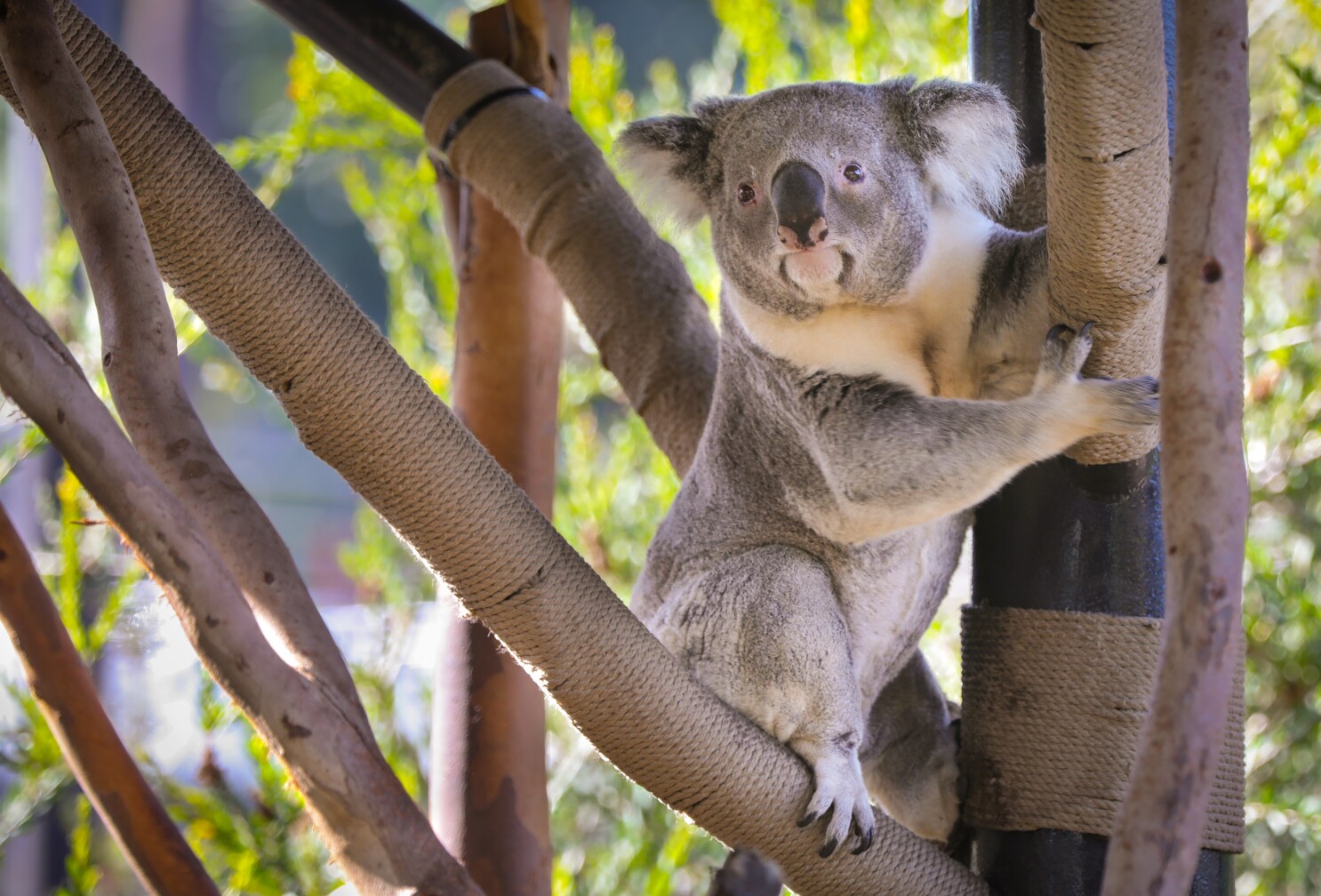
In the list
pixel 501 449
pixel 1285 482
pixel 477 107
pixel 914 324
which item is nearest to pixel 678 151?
pixel 914 324

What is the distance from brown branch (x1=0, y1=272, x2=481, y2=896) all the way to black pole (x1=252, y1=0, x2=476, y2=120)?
3.86 feet

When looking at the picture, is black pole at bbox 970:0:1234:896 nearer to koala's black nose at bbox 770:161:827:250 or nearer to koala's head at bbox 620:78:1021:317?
koala's head at bbox 620:78:1021:317

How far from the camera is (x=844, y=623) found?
1.61 metres

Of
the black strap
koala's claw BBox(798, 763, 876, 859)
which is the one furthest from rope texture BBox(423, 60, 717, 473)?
koala's claw BBox(798, 763, 876, 859)

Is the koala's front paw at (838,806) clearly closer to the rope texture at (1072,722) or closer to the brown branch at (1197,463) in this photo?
the rope texture at (1072,722)

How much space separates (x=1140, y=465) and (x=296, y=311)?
39.6 inches

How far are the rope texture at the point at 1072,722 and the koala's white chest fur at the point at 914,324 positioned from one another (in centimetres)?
35

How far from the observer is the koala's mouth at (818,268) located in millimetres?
1493

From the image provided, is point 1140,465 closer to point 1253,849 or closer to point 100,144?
point 100,144

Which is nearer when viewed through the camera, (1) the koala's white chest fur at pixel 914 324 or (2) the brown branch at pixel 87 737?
(2) the brown branch at pixel 87 737

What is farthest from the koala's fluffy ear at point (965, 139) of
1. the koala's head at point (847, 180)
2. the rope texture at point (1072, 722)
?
the rope texture at point (1072, 722)

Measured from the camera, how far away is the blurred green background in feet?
8.67

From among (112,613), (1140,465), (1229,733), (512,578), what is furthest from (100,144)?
(112,613)

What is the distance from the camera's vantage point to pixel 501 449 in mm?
2199
